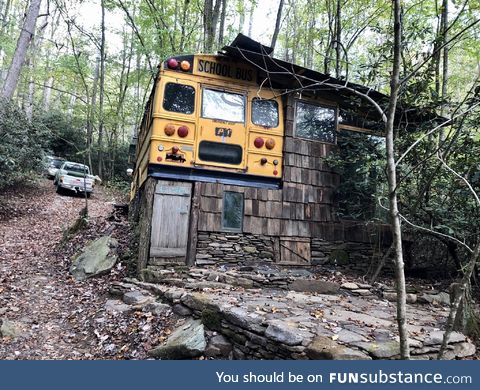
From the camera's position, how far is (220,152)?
22.5 feet

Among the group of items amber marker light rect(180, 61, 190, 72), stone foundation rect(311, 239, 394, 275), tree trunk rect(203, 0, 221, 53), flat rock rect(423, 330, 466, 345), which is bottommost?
flat rock rect(423, 330, 466, 345)

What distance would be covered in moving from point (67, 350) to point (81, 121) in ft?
70.4

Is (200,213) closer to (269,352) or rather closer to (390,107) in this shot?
(269,352)

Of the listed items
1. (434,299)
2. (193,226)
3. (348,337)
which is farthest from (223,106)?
(434,299)

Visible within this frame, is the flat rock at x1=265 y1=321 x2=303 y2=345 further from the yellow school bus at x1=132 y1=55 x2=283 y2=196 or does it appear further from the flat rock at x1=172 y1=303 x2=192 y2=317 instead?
the yellow school bus at x1=132 y1=55 x2=283 y2=196

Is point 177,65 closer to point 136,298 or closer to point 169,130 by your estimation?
point 169,130

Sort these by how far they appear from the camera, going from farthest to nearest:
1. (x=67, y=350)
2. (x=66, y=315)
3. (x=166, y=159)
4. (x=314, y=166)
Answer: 1. (x=314, y=166)
2. (x=166, y=159)
3. (x=66, y=315)
4. (x=67, y=350)

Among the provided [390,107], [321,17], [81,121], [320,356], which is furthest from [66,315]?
[81,121]

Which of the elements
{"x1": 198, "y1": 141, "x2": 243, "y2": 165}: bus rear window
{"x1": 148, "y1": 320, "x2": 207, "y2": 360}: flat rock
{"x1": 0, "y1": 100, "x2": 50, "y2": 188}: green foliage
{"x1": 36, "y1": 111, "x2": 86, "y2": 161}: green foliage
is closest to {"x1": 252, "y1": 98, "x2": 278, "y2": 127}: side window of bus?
{"x1": 198, "y1": 141, "x2": 243, "y2": 165}: bus rear window

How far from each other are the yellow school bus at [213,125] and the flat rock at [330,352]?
13.4 feet

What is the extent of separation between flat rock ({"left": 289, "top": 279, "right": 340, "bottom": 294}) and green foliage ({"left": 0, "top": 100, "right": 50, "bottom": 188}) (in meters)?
10.2

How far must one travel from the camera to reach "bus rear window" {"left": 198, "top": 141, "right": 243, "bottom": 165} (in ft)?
22.1

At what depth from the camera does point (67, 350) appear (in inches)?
174

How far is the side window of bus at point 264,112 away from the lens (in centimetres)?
718
